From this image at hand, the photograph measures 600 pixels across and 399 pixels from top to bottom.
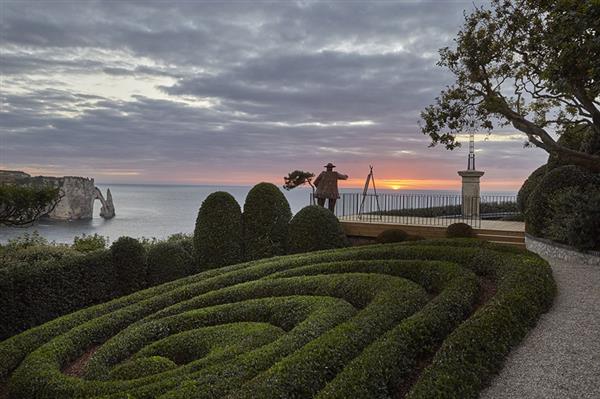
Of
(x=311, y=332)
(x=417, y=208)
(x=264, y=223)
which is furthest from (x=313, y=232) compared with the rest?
(x=417, y=208)

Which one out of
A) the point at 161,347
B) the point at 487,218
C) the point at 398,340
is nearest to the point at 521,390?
the point at 398,340

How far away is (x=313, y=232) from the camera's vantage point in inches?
647

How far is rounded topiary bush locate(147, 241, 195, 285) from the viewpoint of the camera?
15.0 meters

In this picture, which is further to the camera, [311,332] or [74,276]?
[74,276]

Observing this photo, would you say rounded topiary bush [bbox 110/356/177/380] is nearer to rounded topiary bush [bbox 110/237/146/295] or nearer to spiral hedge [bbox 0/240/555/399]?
spiral hedge [bbox 0/240/555/399]

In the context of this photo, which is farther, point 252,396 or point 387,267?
point 387,267

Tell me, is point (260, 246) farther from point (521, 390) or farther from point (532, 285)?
point (521, 390)

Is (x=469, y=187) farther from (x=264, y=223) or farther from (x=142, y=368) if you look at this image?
(x=142, y=368)

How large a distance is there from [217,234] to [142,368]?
8.10m

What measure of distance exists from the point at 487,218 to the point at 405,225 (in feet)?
28.3

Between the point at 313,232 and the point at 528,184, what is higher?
the point at 528,184

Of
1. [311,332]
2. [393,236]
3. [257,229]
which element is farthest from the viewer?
[393,236]

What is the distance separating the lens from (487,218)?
81.5 ft

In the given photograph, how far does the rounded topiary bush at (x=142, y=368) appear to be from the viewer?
794cm
